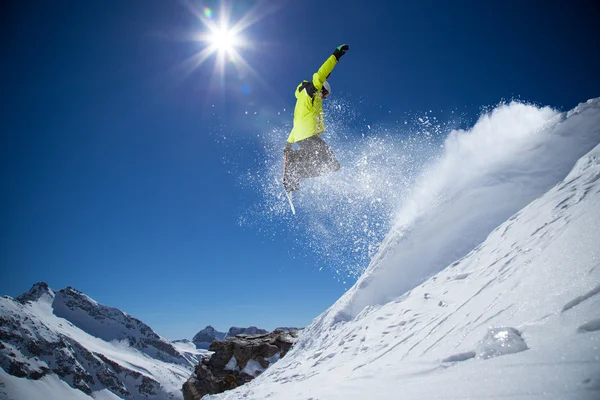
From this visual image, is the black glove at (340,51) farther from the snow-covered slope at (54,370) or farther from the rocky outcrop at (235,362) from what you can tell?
the snow-covered slope at (54,370)

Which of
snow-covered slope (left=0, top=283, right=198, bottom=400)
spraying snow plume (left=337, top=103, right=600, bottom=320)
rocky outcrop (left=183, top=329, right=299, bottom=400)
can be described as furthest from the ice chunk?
snow-covered slope (left=0, top=283, right=198, bottom=400)

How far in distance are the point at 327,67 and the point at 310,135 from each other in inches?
85.9

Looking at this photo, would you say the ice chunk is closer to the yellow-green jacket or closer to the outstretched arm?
the outstretched arm

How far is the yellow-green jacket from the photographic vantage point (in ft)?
29.5

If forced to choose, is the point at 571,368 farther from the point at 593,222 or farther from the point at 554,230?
the point at 554,230

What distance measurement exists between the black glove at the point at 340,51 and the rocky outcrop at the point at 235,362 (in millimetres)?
19165

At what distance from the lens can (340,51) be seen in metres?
7.96

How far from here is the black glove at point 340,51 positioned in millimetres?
7813

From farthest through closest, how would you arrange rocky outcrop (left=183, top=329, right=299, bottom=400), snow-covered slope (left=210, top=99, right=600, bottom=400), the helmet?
1. rocky outcrop (left=183, top=329, right=299, bottom=400)
2. the helmet
3. snow-covered slope (left=210, top=99, right=600, bottom=400)

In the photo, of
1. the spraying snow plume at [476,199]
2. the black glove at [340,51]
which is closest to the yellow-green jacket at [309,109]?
the black glove at [340,51]

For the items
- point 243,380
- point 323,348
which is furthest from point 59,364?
point 323,348

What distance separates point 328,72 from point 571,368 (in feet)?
26.2

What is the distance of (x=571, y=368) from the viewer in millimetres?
2033

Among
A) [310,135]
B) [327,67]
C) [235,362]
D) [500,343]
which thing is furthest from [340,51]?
[235,362]
